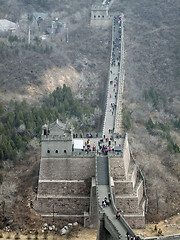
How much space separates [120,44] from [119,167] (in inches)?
2008

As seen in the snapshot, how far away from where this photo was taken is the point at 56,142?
6425 cm

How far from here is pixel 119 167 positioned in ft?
211

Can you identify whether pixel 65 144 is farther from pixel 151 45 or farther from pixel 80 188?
pixel 151 45

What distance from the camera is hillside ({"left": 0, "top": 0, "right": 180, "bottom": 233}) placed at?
257 ft

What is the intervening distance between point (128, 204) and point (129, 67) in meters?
50.9

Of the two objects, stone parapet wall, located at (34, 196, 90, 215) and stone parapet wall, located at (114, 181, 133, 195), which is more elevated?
stone parapet wall, located at (114, 181, 133, 195)

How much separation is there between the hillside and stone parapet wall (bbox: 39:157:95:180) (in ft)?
16.2

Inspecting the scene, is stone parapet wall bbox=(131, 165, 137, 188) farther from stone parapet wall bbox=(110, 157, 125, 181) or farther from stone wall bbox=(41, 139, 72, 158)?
stone wall bbox=(41, 139, 72, 158)

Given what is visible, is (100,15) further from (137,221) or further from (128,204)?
(137,221)

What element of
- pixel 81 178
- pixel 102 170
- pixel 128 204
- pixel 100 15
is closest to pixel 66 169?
Answer: pixel 81 178

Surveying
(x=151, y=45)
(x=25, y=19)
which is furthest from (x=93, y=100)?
(x=25, y=19)

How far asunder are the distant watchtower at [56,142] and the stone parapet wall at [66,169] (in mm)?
723

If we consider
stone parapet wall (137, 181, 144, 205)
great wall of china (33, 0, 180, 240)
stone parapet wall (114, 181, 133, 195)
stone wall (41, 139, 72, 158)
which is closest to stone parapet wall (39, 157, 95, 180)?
great wall of china (33, 0, 180, 240)

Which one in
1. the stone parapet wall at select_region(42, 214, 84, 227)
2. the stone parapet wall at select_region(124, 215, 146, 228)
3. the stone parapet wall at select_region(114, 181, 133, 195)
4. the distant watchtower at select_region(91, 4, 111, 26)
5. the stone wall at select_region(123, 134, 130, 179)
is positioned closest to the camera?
the stone parapet wall at select_region(124, 215, 146, 228)
